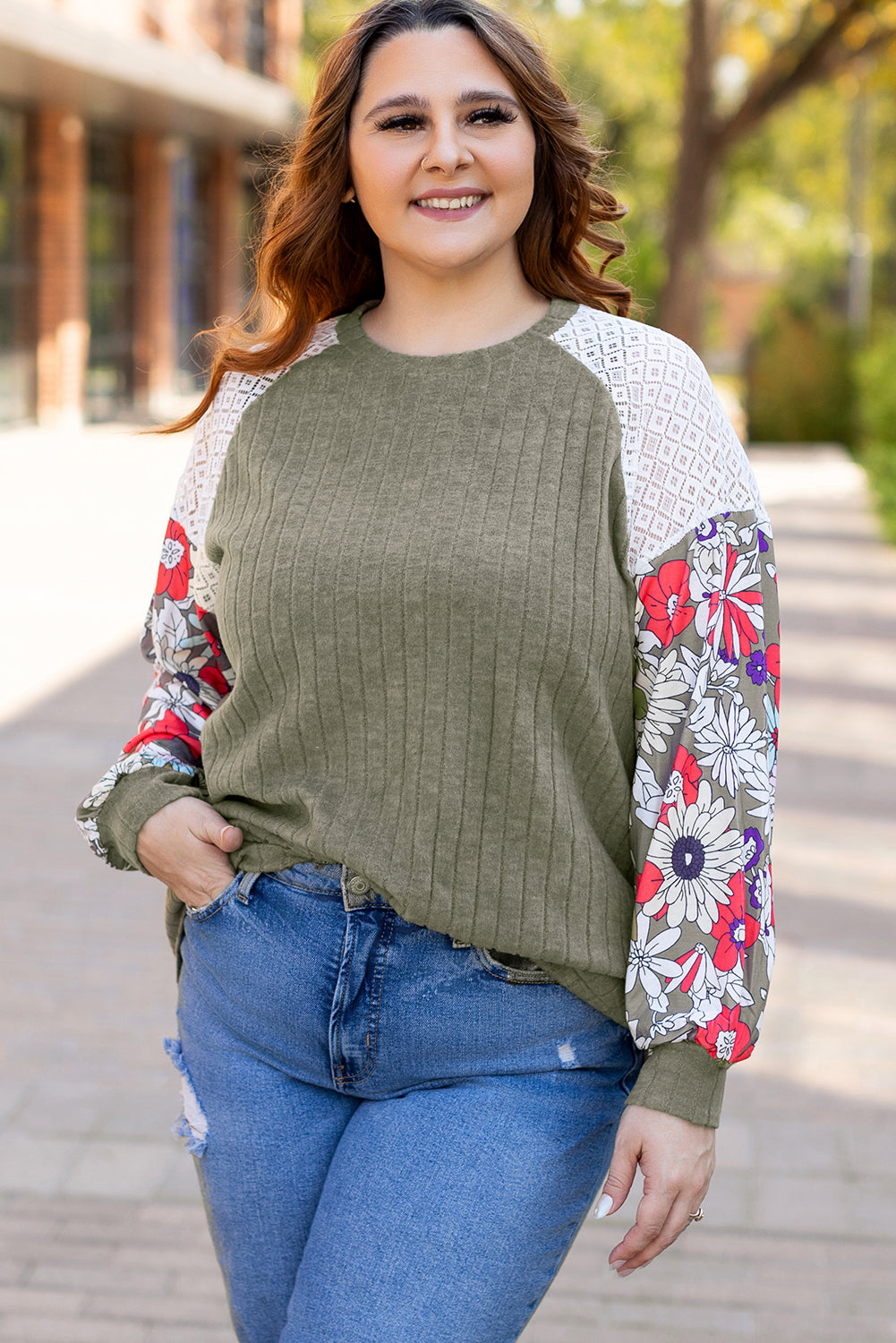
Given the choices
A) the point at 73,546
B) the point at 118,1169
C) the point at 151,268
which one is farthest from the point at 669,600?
the point at 151,268

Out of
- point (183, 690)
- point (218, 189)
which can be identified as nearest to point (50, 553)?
point (183, 690)

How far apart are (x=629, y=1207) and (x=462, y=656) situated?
6.71ft

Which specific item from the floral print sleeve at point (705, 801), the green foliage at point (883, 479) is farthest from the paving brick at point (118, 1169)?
the green foliage at point (883, 479)

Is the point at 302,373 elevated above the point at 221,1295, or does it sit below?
above

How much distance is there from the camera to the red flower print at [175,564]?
2195mm

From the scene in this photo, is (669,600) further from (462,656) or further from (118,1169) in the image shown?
(118,1169)

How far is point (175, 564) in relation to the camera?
221cm

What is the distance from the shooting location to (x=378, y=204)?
199 centimetres

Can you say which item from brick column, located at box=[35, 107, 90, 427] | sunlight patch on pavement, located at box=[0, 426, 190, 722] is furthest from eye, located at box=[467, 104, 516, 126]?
brick column, located at box=[35, 107, 90, 427]

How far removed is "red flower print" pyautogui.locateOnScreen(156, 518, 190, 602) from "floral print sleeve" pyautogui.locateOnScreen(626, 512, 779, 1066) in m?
0.66

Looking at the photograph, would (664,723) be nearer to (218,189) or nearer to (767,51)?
(767,51)

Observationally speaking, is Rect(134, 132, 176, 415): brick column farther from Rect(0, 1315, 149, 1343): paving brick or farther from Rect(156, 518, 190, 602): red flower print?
Rect(156, 518, 190, 602): red flower print

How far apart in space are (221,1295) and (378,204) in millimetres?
2129

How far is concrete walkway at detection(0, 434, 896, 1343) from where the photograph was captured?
3129 millimetres
